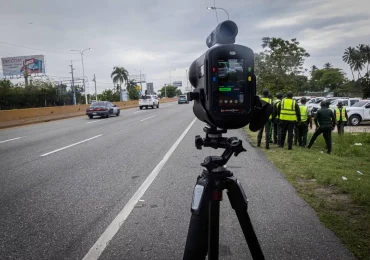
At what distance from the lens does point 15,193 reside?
4930 mm

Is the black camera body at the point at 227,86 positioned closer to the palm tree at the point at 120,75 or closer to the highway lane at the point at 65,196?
the highway lane at the point at 65,196

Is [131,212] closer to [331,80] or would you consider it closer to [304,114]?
[304,114]

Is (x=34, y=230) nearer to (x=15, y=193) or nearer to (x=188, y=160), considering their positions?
(x=15, y=193)

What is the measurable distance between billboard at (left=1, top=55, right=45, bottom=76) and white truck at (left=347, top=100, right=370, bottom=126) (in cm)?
6107

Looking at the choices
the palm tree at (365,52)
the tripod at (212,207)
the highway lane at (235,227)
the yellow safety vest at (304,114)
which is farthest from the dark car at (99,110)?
the palm tree at (365,52)

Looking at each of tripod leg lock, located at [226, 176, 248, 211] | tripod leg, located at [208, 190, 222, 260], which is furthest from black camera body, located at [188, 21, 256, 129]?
tripod leg, located at [208, 190, 222, 260]

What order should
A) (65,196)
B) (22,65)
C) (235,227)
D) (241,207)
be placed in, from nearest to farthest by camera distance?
(241,207) < (235,227) < (65,196) < (22,65)

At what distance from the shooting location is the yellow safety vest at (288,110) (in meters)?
8.71

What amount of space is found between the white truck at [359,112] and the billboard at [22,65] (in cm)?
6107

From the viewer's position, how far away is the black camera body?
196 centimetres

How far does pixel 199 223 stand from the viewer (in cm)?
206

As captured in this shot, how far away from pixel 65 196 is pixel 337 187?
458 centimetres

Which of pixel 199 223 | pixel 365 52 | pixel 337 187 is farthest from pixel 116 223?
pixel 365 52

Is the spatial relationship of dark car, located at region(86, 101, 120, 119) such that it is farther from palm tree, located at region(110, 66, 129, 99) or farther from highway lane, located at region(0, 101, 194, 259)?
palm tree, located at region(110, 66, 129, 99)
